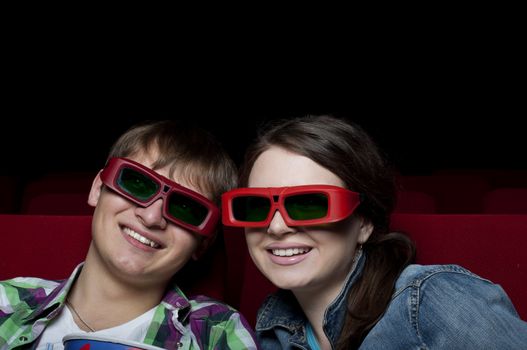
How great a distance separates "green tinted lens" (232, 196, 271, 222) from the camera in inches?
28.8

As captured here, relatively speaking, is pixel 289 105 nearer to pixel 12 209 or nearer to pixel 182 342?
pixel 12 209

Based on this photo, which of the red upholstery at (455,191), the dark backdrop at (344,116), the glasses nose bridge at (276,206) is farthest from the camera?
the dark backdrop at (344,116)

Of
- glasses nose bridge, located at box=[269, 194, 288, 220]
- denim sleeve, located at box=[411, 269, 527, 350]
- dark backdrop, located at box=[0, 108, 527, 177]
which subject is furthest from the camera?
dark backdrop, located at box=[0, 108, 527, 177]

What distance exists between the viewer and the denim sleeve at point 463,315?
608 millimetres

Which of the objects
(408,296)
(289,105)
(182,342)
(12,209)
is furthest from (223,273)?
(289,105)

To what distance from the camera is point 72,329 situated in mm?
842

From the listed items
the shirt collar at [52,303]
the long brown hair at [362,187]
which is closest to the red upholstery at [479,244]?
the long brown hair at [362,187]

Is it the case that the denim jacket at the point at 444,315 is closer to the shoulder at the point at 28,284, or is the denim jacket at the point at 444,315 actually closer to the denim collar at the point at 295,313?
the denim collar at the point at 295,313

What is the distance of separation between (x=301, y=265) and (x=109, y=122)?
3518 millimetres

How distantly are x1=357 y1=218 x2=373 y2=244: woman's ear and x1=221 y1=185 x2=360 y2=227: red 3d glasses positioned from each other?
76 mm

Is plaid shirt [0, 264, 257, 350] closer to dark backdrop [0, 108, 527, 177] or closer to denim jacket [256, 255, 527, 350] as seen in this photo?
denim jacket [256, 255, 527, 350]

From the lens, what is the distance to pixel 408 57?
12.7 ft

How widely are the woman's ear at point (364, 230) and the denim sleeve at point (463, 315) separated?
14cm

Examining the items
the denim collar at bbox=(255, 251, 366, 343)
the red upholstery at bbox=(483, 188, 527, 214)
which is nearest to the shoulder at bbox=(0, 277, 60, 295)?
the denim collar at bbox=(255, 251, 366, 343)
